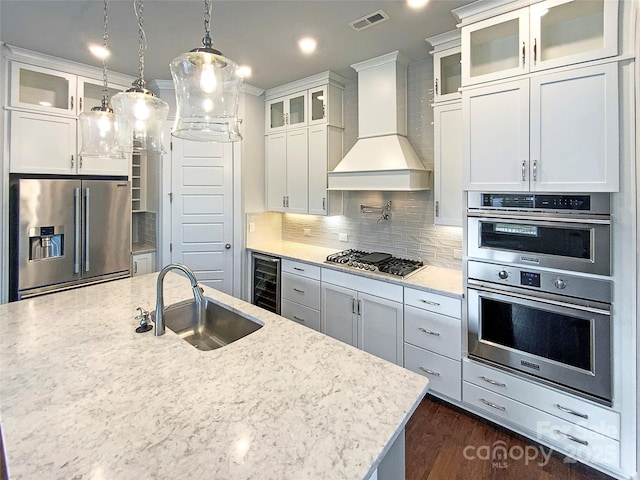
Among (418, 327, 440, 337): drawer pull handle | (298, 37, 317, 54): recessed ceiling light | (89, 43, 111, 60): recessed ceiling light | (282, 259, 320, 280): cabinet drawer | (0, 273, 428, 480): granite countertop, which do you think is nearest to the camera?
(0, 273, 428, 480): granite countertop

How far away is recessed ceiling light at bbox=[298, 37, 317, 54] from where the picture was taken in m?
2.62

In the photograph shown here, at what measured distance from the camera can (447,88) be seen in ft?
8.66

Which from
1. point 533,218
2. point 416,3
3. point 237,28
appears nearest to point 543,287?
point 533,218

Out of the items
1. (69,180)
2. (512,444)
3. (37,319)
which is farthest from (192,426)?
(69,180)

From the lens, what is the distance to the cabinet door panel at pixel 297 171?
3643 mm

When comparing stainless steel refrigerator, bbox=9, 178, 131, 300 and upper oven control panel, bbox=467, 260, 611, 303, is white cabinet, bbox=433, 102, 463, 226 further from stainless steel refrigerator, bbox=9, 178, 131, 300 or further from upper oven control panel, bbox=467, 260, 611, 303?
stainless steel refrigerator, bbox=9, 178, 131, 300

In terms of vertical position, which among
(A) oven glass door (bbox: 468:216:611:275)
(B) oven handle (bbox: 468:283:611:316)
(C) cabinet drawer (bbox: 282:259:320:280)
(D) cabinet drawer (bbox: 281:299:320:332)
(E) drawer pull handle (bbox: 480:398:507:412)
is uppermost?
(A) oven glass door (bbox: 468:216:611:275)

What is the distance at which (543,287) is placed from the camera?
1.99m

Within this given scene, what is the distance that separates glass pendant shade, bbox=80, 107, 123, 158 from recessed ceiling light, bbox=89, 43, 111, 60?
1.13 metres

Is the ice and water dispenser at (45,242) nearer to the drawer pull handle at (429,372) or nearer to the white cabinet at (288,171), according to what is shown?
the white cabinet at (288,171)

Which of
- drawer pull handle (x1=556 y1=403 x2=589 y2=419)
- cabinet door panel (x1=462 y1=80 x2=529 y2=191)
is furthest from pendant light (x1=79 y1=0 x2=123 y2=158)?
drawer pull handle (x1=556 y1=403 x2=589 y2=419)

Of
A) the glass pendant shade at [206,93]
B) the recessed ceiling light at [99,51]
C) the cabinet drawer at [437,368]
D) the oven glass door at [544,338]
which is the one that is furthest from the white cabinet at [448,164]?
the recessed ceiling light at [99,51]

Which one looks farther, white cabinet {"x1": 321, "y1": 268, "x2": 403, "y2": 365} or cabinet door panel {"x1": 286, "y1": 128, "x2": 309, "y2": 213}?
cabinet door panel {"x1": 286, "y1": 128, "x2": 309, "y2": 213}

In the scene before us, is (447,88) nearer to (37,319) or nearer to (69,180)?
(37,319)
